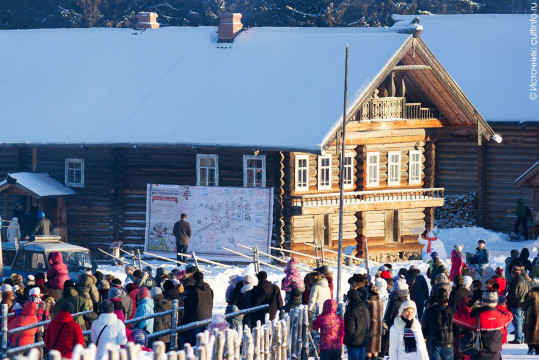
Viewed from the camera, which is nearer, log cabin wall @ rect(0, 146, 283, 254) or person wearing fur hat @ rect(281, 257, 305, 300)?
person wearing fur hat @ rect(281, 257, 305, 300)

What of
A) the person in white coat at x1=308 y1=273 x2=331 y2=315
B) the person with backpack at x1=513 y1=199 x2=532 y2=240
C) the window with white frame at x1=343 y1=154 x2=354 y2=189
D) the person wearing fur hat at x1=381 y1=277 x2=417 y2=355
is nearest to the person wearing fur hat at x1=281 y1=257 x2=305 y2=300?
the person in white coat at x1=308 y1=273 x2=331 y2=315

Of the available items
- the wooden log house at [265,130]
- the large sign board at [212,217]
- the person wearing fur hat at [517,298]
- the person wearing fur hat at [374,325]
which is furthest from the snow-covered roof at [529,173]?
the person wearing fur hat at [374,325]

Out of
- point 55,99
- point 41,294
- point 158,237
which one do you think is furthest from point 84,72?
point 41,294

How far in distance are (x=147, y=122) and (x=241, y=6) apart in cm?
3489

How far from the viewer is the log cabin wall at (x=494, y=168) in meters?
44.1

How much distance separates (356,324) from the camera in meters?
19.0

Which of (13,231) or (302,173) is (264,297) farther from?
(13,231)

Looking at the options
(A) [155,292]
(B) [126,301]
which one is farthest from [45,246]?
(A) [155,292]

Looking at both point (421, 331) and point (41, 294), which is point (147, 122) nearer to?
point (41, 294)

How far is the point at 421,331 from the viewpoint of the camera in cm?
1742

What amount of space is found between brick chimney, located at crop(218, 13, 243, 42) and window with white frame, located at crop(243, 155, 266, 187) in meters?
5.41

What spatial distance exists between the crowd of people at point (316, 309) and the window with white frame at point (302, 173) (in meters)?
12.3

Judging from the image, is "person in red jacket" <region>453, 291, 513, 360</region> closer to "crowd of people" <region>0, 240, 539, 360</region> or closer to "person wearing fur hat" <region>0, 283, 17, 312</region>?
"crowd of people" <region>0, 240, 539, 360</region>

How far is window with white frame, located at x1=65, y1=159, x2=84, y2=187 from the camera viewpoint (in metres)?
38.0
